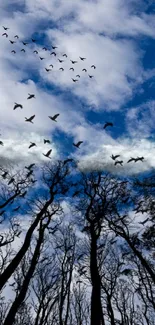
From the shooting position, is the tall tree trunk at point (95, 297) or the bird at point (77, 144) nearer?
the tall tree trunk at point (95, 297)

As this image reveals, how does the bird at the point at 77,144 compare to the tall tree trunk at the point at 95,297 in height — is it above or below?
above

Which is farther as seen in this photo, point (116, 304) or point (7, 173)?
point (116, 304)

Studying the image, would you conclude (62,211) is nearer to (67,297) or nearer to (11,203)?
(11,203)

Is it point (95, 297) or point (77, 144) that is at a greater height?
point (77, 144)

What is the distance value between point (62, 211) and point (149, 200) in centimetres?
715

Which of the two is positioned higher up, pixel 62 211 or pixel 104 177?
pixel 104 177

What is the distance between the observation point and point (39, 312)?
22.9m

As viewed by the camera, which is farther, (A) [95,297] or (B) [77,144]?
(B) [77,144]

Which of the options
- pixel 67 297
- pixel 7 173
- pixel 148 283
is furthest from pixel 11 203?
pixel 148 283

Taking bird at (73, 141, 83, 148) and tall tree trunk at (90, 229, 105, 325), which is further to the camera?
bird at (73, 141, 83, 148)

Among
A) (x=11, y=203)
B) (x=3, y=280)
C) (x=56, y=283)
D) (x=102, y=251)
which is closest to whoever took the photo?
(x=3, y=280)

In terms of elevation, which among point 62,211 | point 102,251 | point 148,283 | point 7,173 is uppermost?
point 7,173

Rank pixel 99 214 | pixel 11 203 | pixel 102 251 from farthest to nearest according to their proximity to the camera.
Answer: pixel 102 251, pixel 11 203, pixel 99 214

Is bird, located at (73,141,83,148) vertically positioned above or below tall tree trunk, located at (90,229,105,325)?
above
